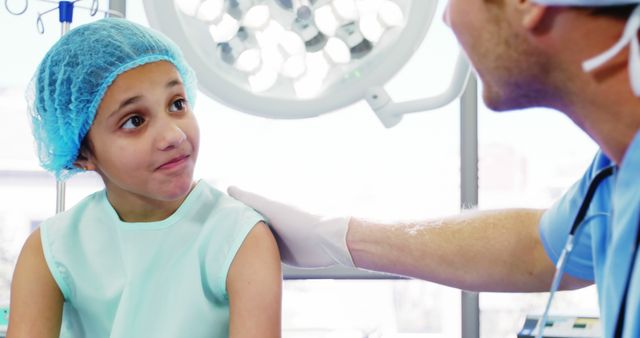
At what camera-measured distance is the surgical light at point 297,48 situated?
1.13 meters

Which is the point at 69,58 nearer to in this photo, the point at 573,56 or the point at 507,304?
the point at 573,56

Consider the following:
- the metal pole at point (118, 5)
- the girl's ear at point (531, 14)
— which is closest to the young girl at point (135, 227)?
the girl's ear at point (531, 14)

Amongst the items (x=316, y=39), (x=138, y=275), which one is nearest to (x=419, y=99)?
(x=316, y=39)

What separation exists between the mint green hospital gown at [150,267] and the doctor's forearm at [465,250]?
215 mm

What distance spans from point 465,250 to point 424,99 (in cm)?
32

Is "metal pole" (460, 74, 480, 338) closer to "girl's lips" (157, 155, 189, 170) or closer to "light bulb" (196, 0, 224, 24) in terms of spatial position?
"girl's lips" (157, 155, 189, 170)

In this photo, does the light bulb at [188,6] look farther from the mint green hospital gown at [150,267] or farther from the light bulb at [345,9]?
the mint green hospital gown at [150,267]

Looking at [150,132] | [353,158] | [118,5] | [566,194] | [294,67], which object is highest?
[118,5]

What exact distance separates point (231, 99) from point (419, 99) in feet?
0.90

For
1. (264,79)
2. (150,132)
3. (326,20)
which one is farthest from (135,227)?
(326,20)

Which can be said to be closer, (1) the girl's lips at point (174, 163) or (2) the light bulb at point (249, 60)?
(2) the light bulb at point (249, 60)

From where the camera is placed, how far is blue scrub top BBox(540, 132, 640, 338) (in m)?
0.97

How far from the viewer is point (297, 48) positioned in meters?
1.16

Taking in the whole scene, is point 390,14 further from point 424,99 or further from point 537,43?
point 537,43
